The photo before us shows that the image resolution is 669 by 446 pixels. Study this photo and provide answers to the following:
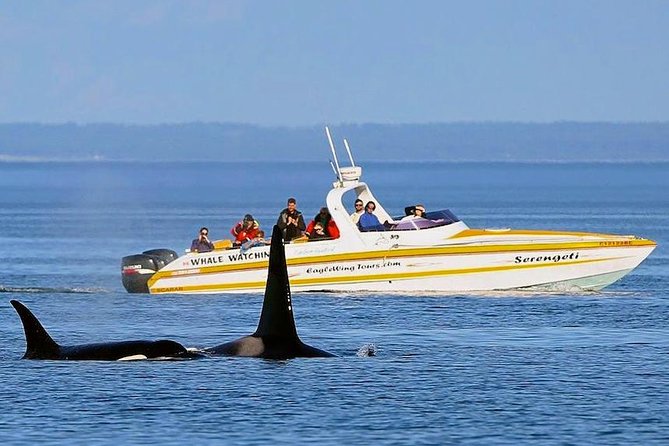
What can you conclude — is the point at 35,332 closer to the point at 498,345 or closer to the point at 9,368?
the point at 9,368

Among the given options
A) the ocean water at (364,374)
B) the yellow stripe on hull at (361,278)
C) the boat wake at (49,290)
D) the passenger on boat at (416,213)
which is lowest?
the ocean water at (364,374)

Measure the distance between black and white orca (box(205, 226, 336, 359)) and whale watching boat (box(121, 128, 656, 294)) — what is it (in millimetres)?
12315

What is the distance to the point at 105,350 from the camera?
82.2ft

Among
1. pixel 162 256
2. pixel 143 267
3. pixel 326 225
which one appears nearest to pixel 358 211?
pixel 326 225

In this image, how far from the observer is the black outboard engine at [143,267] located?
39875 millimetres

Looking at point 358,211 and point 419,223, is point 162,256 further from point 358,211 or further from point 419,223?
point 419,223

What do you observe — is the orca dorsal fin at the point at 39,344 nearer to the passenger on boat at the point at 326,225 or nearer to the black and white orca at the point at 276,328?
the black and white orca at the point at 276,328

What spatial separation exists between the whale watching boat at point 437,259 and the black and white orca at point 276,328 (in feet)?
40.4

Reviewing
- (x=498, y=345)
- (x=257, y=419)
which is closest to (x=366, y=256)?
(x=498, y=345)

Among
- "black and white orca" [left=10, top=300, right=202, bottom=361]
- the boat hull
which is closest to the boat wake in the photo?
the boat hull

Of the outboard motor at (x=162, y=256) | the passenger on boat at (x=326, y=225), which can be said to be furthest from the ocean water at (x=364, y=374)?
the passenger on boat at (x=326, y=225)

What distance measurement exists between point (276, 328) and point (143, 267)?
52.8ft

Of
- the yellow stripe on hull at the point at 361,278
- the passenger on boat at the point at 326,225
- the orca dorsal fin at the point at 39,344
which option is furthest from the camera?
the passenger on boat at the point at 326,225

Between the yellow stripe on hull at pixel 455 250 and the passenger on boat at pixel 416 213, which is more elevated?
the passenger on boat at pixel 416 213
